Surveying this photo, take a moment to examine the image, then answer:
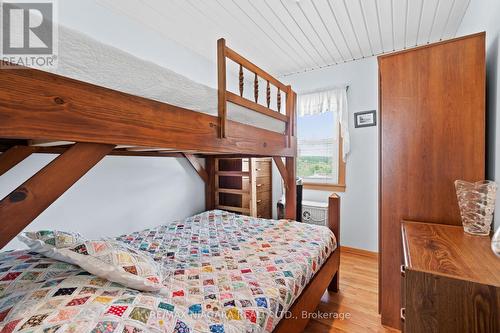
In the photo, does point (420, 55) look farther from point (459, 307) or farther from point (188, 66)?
point (188, 66)

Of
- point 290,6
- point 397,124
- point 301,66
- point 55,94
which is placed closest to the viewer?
point 55,94

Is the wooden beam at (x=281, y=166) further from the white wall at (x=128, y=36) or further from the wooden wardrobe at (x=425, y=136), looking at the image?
the white wall at (x=128, y=36)

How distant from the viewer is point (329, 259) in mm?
1843

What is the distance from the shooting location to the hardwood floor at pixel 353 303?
1664 mm

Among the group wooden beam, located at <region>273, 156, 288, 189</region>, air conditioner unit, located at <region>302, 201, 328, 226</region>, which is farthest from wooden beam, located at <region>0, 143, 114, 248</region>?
air conditioner unit, located at <region>302, 201, 328, 226</region>

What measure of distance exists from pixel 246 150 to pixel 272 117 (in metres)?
0.49

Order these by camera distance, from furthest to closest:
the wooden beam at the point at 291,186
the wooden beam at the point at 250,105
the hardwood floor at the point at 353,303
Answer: the wooden beam at the point at 291,186 < the hardwood floor at the point at 353,303 < the wooden beam at the point at 250,105

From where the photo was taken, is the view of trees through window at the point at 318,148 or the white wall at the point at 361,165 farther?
the view of trees through window at the point at 318,148

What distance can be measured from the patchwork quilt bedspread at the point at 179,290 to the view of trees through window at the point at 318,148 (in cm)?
165

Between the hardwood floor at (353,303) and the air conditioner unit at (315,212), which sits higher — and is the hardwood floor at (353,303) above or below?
below

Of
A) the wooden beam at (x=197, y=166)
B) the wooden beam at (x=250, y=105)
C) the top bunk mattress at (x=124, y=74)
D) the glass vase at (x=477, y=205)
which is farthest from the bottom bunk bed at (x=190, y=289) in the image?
the wooden beam at (x=197, y=166)

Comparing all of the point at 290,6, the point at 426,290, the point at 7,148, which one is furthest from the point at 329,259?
the point at 7,148

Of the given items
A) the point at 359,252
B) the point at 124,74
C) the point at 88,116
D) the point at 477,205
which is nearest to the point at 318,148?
the point at 359,252

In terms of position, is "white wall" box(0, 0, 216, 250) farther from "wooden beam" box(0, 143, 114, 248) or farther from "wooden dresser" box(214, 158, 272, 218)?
"wooden beam" box(0, 143, 114, 248)
